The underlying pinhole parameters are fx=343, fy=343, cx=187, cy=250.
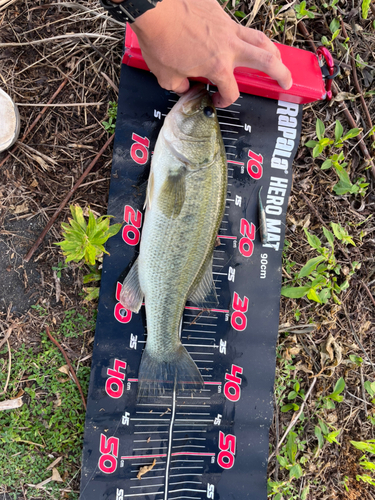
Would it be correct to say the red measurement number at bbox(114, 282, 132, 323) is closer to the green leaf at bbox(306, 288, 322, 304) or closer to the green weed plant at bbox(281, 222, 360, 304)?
the green weed plant at bbox(281, 222, 360, 304)

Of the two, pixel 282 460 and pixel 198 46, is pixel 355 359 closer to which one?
pixel 282 460

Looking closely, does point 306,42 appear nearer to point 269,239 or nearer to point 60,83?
point 269,239

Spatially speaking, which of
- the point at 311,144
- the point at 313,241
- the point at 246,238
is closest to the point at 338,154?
the point at 311,144

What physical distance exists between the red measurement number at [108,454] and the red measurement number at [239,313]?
1.40 meters

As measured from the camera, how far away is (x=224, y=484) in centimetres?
302

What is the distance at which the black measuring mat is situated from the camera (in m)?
2.84

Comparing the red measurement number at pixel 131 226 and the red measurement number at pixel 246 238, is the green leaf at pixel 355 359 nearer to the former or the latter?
the red measurement number at pixel 246 238

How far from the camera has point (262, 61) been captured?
2.55m

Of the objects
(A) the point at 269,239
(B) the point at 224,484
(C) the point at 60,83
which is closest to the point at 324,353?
(A) the point at 269,239

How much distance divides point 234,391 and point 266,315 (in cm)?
74

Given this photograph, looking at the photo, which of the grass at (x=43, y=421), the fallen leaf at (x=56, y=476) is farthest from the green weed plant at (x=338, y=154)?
the fallen leaf at (x=56, y=476)

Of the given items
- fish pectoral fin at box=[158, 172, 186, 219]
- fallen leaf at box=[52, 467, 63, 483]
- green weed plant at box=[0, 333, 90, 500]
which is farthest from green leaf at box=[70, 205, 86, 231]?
fallen leaf at box=[52, 467, 63, 483]

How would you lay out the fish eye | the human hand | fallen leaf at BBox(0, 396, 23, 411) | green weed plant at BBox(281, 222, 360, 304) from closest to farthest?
the human hand < the fish eye < fallen leaf at BBox(0, 396, 23, 411) < green weed plant at BBox(281, 222, 360, 304)

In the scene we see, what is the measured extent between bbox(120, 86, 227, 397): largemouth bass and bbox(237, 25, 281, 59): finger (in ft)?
1.60
